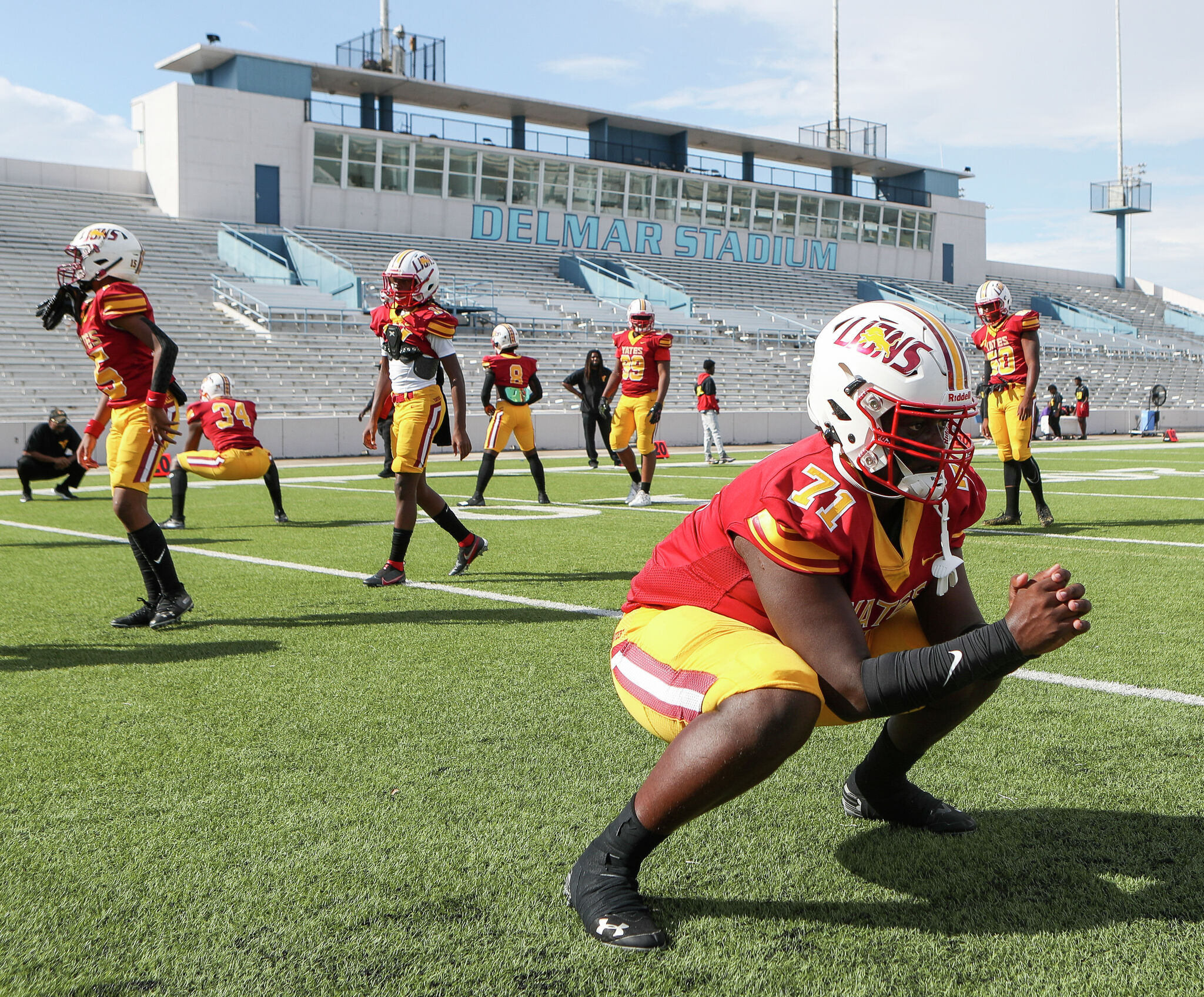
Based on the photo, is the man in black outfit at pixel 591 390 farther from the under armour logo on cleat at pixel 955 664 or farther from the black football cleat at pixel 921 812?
the under armour logo on cleat at pixel 955 664

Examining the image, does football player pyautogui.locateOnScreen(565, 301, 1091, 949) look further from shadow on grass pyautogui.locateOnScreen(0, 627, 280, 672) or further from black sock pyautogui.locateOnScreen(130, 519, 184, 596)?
black sock pyautogui.locateOnScreen(130, 519, 184, 596)

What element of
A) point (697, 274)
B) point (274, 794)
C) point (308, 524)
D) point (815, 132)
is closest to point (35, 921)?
point (274, 794)

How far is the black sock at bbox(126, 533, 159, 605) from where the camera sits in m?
5.62

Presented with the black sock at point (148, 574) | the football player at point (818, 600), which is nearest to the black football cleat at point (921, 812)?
the football player at point (818, 600)

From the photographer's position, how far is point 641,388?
11602mm

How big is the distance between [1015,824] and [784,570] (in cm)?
112

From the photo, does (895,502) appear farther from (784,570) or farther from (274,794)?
(274,794)

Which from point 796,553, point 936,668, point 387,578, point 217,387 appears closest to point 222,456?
point 217,387

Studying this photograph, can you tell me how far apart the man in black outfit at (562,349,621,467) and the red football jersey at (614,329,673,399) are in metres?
4.71

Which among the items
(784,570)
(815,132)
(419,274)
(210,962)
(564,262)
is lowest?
(210,962)

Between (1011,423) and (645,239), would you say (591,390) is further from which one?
(645,239)

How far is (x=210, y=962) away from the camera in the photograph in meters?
2.17

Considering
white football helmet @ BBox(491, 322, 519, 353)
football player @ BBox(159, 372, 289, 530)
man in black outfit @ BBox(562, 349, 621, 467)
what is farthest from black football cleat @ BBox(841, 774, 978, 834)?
man in black outfit @ BBox(562, 349, 621, 467)

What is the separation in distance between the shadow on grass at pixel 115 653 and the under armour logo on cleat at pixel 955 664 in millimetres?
3525
